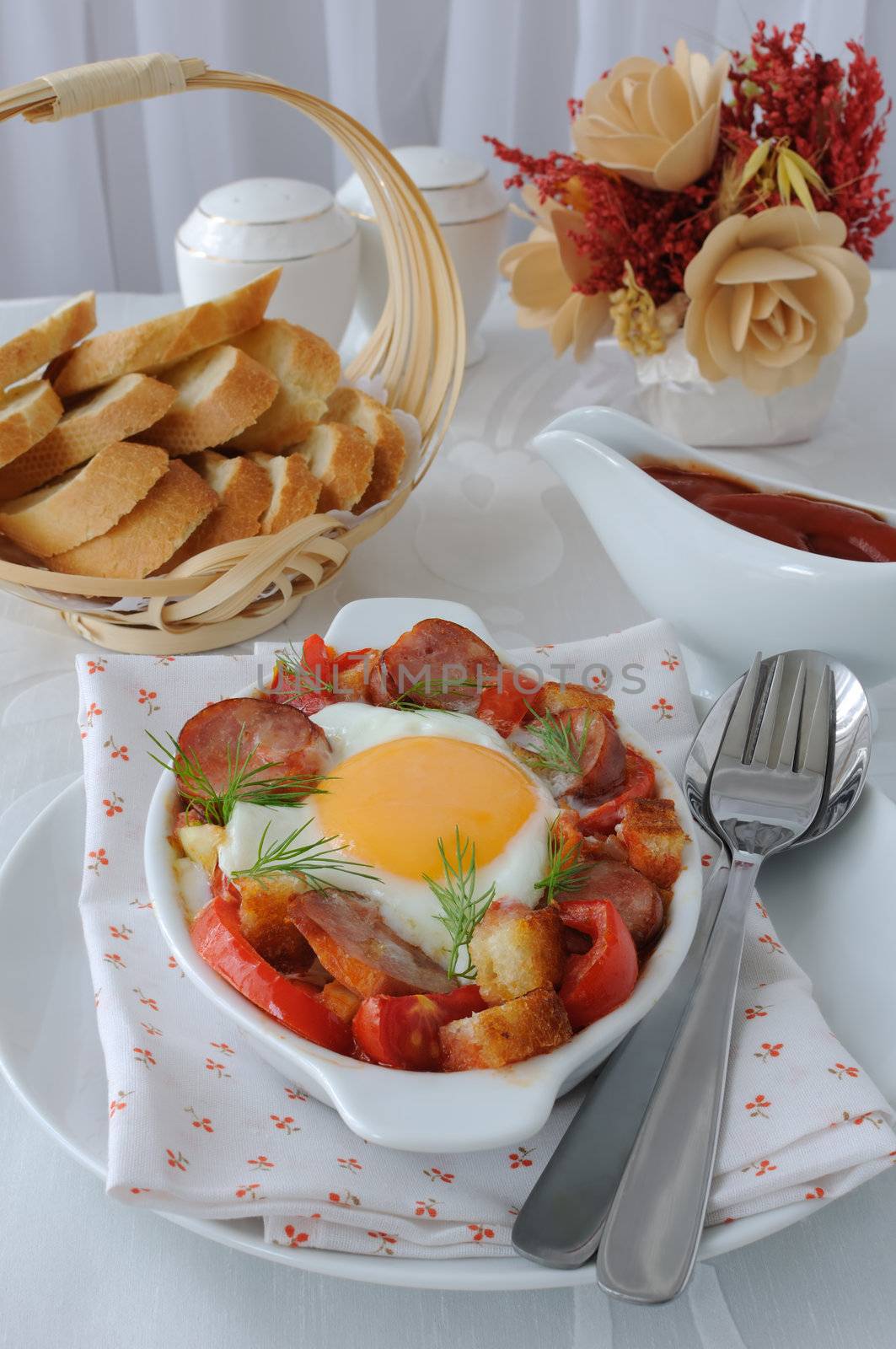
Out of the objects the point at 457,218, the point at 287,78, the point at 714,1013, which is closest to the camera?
the point at 714,1013

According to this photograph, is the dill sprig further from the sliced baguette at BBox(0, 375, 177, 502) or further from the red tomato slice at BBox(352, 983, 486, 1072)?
the sliced baguette at BBox(0, 375, 177, 502)

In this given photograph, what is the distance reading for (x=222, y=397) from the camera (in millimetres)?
1442

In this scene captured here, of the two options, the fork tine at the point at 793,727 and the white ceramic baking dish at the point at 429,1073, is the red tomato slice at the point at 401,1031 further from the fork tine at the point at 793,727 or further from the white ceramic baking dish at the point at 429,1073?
the fork tine at the point at 793,727

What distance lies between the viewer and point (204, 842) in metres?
0.94

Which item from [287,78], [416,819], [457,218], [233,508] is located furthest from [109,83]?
[287,78]

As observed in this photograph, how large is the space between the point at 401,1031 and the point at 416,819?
0.21 m

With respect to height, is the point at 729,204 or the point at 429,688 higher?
the point at 729,204

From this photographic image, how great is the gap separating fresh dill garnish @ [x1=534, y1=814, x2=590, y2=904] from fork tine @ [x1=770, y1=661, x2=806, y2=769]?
0.93ft

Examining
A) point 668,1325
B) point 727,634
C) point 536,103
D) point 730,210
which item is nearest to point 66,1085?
point 668,1325

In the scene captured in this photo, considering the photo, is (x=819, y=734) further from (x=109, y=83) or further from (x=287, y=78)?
(x=287, y=78)

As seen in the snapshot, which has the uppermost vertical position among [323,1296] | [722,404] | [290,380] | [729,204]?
[729,204]

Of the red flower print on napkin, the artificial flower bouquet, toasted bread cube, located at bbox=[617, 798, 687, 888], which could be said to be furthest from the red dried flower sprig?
the red flower print on napkin

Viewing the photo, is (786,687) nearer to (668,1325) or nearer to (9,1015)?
(668,1325)

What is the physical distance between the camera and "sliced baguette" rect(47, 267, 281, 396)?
1475 mm
